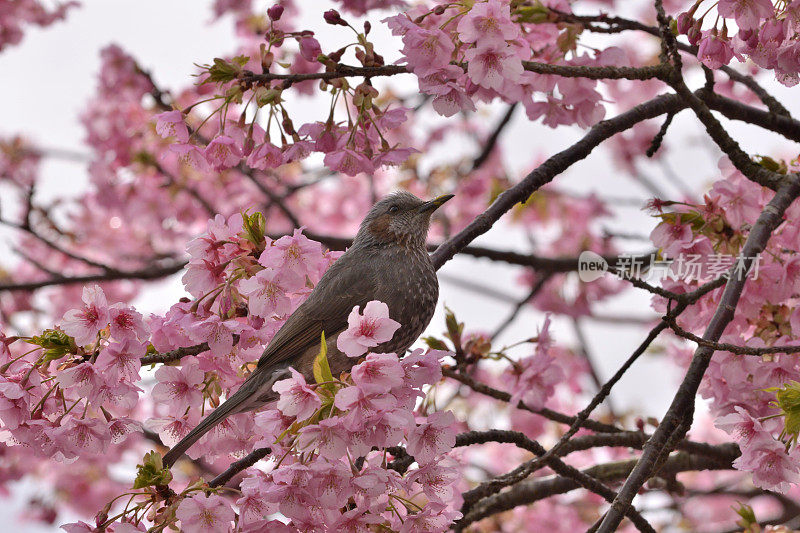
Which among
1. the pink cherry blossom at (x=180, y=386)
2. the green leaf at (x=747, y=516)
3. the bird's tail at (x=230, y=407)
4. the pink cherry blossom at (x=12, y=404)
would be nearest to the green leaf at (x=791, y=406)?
the green leaf at (x=747, y=516)

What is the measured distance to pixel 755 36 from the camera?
8.22 feet

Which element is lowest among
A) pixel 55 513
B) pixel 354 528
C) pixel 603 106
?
pixel 354 528

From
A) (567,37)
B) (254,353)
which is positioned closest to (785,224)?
(567,37)

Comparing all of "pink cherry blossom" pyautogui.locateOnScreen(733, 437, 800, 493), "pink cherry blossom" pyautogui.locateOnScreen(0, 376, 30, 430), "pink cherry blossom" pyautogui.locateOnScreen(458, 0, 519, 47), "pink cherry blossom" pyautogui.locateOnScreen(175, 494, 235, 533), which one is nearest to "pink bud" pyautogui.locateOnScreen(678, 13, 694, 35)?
"pink cherry blossom" pyautogui.locateOnScreen(458, 0, 519, 47)

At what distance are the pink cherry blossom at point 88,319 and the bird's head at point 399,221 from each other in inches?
46.1

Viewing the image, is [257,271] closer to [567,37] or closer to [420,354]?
[420,354]

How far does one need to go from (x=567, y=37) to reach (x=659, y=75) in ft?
1.69

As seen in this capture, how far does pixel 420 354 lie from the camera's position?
193 cm

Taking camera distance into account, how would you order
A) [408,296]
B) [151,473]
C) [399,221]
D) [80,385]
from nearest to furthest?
[151,473], [80,385], [408,296], [399,221]

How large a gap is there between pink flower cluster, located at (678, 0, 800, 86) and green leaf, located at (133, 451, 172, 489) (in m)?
2.08

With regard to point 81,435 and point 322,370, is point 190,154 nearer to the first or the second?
point 81,435

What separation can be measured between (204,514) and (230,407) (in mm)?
454

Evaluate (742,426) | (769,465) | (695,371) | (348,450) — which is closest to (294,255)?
(348,450)

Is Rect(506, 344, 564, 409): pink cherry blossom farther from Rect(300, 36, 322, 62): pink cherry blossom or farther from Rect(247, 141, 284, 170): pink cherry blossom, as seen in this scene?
Rect(300, 36, 322, 62): pink cherry blossom
